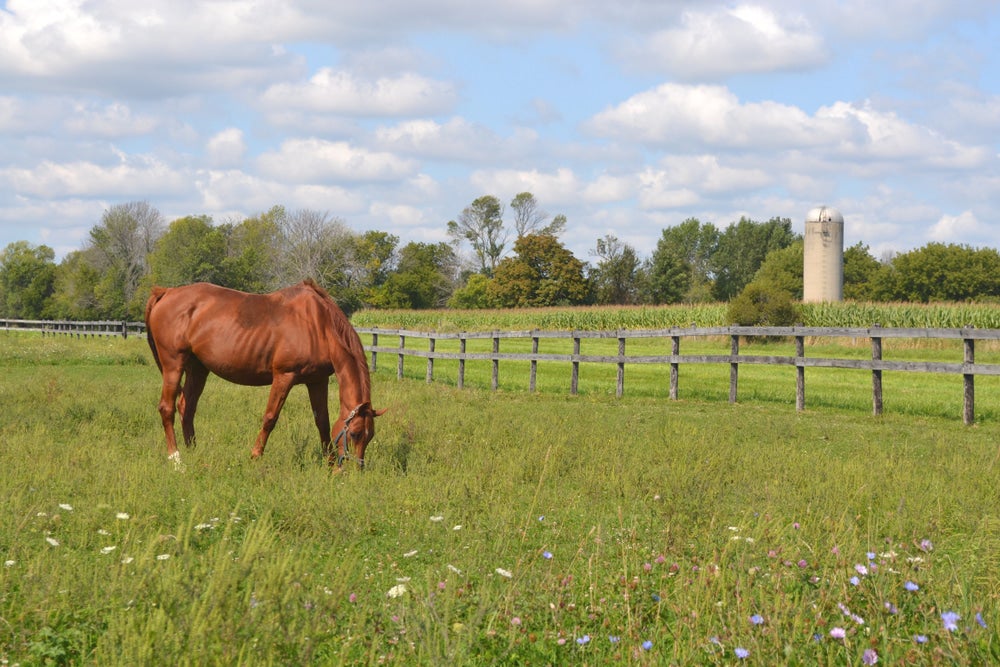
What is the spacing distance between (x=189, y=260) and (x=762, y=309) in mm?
47341

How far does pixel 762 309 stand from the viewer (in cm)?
3669

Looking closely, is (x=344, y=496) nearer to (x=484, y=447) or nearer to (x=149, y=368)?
(x=484, y=447)

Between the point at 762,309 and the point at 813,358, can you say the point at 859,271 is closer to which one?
the point at 762,309

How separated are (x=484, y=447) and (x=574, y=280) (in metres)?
61.8

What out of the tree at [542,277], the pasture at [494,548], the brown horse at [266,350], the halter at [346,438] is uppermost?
the tree at [542,277]

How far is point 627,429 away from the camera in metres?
11.4

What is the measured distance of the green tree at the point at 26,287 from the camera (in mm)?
92375

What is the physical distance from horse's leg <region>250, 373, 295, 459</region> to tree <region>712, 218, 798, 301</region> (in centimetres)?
9245

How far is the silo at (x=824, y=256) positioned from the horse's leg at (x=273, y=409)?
52.2 m

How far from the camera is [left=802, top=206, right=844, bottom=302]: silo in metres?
56.7

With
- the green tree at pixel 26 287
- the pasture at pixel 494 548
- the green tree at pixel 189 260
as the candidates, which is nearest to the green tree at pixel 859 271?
the green tree at pixel 189 260

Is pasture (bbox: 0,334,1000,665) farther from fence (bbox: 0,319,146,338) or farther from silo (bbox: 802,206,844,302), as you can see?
silo (bbox: 802,206,844,302)

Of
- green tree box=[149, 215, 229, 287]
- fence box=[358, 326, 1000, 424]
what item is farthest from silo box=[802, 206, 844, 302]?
green tree box=[149, 215, 229, 287]

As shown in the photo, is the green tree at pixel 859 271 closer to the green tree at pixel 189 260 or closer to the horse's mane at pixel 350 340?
the green tree at pixel 189 260
